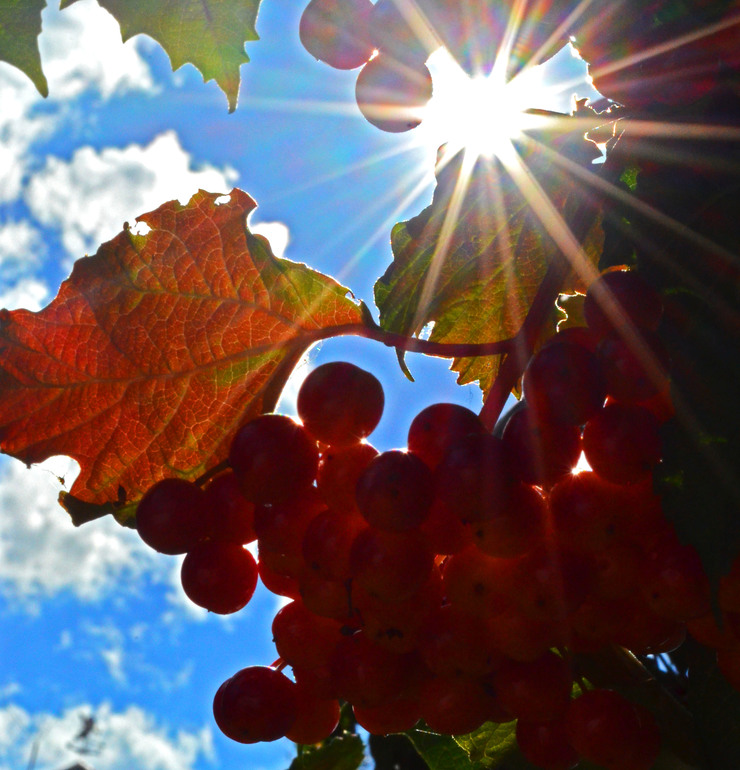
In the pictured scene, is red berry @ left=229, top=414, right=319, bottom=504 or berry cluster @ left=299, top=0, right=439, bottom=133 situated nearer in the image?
red berry @ left=229, top=414, right=319, bottom=504

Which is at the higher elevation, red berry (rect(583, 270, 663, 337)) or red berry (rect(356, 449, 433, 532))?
red berry (rect(583, 270, 663, 337))

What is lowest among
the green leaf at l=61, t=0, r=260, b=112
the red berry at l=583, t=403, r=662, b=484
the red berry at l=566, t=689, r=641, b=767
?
the red berry at l=566, t=689, r=641, b=767

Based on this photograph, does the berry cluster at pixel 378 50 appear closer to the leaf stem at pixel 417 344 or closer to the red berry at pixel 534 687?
the leaf stem at pixel 417 344

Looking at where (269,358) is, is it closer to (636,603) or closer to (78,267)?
(78,267)

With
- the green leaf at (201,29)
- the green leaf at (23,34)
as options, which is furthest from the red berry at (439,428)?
the green leaf at (23,34)

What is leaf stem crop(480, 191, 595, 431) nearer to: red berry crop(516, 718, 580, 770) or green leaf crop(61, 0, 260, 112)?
red berry crop(516, 718, 580, 770)

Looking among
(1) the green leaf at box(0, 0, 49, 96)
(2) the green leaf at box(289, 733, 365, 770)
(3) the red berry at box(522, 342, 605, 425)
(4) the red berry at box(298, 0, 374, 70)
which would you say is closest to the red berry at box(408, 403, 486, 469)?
(3) the red berry at box(522, 342, 605, 425)
